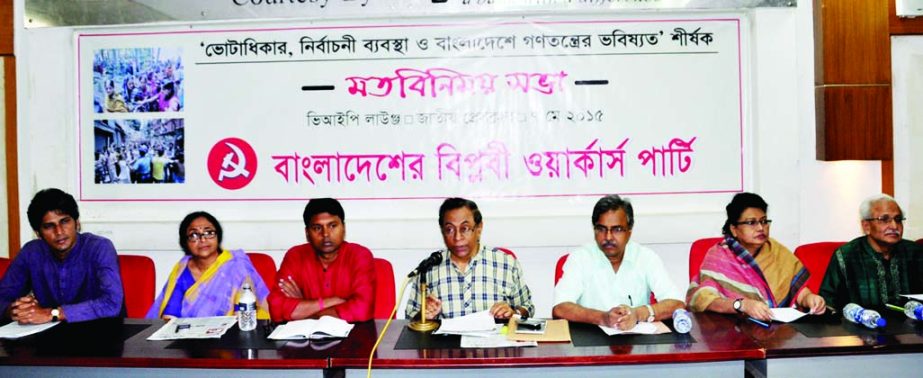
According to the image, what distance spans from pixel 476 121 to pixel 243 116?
1.33m

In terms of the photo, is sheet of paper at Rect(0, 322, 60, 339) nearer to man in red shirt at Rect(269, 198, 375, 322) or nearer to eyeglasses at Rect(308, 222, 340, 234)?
man in red shirt at Rect(269, 198, 375, 322)

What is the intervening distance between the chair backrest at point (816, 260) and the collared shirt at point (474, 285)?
1.43 meters

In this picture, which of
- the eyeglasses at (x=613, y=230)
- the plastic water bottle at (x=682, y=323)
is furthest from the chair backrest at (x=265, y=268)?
the plastic water bottle at (x=682, y=323)

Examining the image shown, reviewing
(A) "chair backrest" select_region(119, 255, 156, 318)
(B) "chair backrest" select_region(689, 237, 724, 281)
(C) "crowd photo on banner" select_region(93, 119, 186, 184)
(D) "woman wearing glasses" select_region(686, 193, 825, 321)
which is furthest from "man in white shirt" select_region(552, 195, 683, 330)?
(C) "crowd photo on banner" select_region(93, 119, 186, 184)

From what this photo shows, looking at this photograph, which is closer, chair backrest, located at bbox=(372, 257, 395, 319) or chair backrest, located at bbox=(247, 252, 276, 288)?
chair backrest, located at bbox=(372, 257, 395, 319)

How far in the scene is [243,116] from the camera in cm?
402

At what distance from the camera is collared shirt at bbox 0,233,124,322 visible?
3092 mm

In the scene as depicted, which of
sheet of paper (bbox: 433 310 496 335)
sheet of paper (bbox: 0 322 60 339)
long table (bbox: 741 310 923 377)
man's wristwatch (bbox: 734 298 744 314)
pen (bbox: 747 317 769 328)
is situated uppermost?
man's wristwatch (bbox: 734 298 744 314)

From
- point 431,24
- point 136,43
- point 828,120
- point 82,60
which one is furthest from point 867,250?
point 82,60

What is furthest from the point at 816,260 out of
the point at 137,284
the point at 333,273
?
the point at 137,284

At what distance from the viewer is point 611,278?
2963 millimetres

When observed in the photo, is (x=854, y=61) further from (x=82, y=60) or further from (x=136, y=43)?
(x=82, y=60)

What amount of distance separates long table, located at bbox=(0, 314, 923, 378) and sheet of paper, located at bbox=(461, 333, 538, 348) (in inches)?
1.4

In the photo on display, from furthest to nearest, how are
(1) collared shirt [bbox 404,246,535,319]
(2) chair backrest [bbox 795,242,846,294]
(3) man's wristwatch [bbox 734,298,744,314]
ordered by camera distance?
(2) chair backrest [bbox 795,242,846,294], (1) collared shirt [bbox 404,246,535,319], (3) man's wristwatch [bbox 734,298,744,314]
